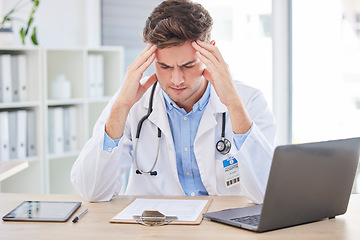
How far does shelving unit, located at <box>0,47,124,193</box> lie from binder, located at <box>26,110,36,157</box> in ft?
0.09

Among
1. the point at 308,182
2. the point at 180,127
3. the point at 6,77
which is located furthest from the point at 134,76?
the point at 6,77

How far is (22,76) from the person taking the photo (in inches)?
130

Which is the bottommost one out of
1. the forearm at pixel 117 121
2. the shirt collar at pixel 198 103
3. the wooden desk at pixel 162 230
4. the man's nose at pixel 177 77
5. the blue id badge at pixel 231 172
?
the wooden desk at pixel 162 230

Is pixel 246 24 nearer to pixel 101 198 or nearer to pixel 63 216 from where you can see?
pixel 101 198

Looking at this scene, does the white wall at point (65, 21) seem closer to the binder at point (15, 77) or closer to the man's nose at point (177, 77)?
the binder at point (15, 77)

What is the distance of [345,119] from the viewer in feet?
11.0

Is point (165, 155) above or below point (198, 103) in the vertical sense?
below

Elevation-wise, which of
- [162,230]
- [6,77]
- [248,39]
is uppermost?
[248,39]

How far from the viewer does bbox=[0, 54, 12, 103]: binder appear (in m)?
3.20

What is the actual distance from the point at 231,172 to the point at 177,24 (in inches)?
23.0

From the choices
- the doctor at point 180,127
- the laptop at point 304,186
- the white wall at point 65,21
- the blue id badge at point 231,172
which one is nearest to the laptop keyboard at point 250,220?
the laptop at point 304,186

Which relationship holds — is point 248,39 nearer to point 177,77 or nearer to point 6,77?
point 6,77

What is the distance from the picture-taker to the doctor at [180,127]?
185cm

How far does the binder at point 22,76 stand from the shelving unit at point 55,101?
41 mm
